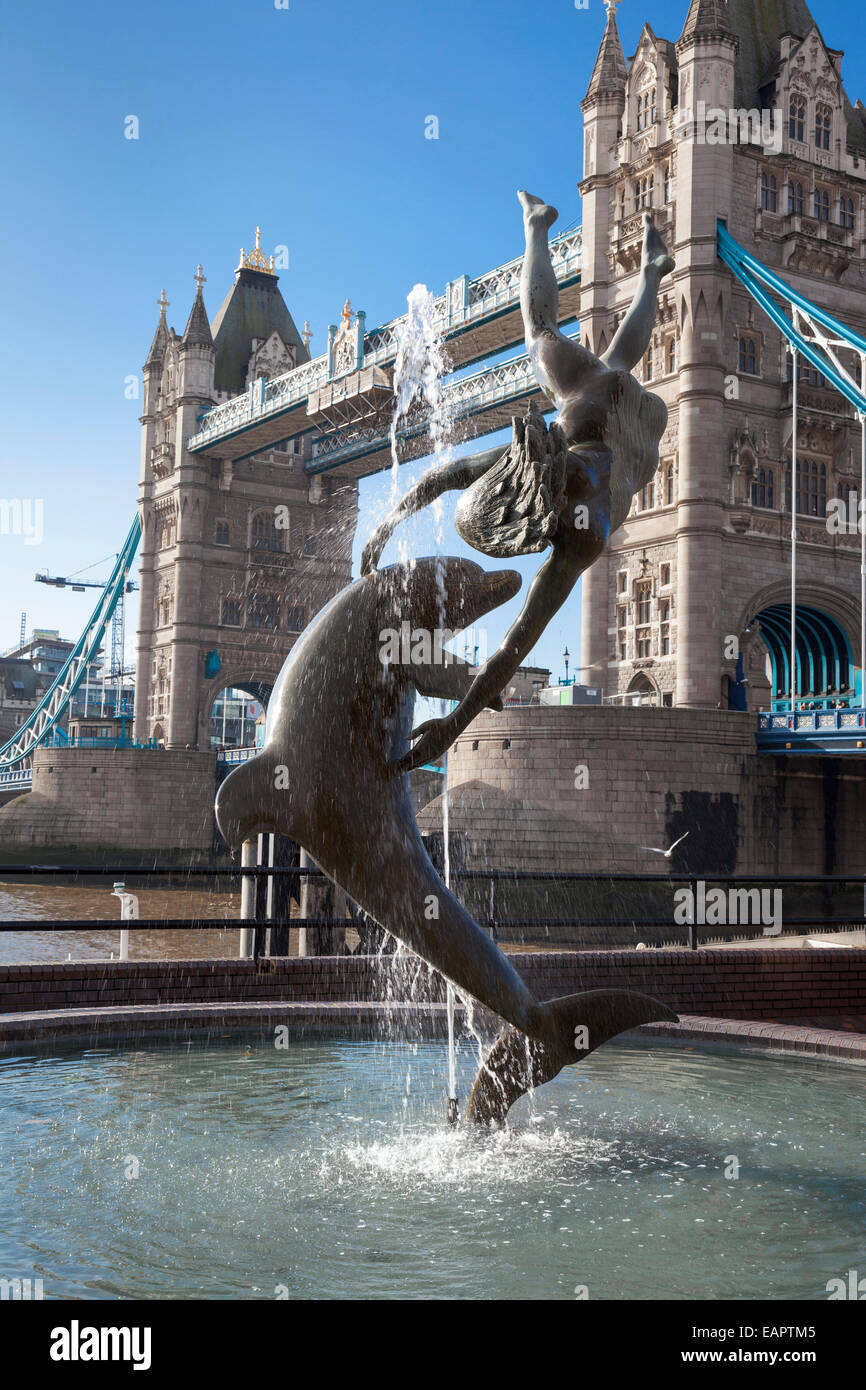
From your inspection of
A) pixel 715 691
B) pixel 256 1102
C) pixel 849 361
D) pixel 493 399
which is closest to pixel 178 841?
pixel 493 399

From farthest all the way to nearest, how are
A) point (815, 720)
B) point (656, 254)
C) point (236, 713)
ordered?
point (236, 713) < point (815, 720) < point (656, 254)

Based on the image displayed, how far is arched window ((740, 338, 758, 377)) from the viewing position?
113ft

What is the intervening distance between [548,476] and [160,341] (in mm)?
64705

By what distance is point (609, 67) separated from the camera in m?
36.5

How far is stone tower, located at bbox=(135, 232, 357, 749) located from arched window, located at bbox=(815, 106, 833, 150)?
27.2 metres

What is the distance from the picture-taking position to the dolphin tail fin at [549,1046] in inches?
201

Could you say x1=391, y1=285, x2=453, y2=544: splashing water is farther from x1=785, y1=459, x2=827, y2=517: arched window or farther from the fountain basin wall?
x1=785, y1=459, x2=827, y2=517: arched window

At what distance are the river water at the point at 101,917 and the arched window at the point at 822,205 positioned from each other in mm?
25332

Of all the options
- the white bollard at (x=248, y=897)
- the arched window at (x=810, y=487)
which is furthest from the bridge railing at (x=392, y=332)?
the white bollard at (x=248, y=897)

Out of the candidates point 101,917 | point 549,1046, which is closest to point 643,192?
point 101,917

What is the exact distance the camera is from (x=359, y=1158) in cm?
487

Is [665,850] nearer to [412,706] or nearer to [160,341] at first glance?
[412,706]

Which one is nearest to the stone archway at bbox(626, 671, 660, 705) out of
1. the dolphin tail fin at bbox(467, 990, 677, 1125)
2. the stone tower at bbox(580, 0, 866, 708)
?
the stone tower at bbox(580, 0, 866, 708)
